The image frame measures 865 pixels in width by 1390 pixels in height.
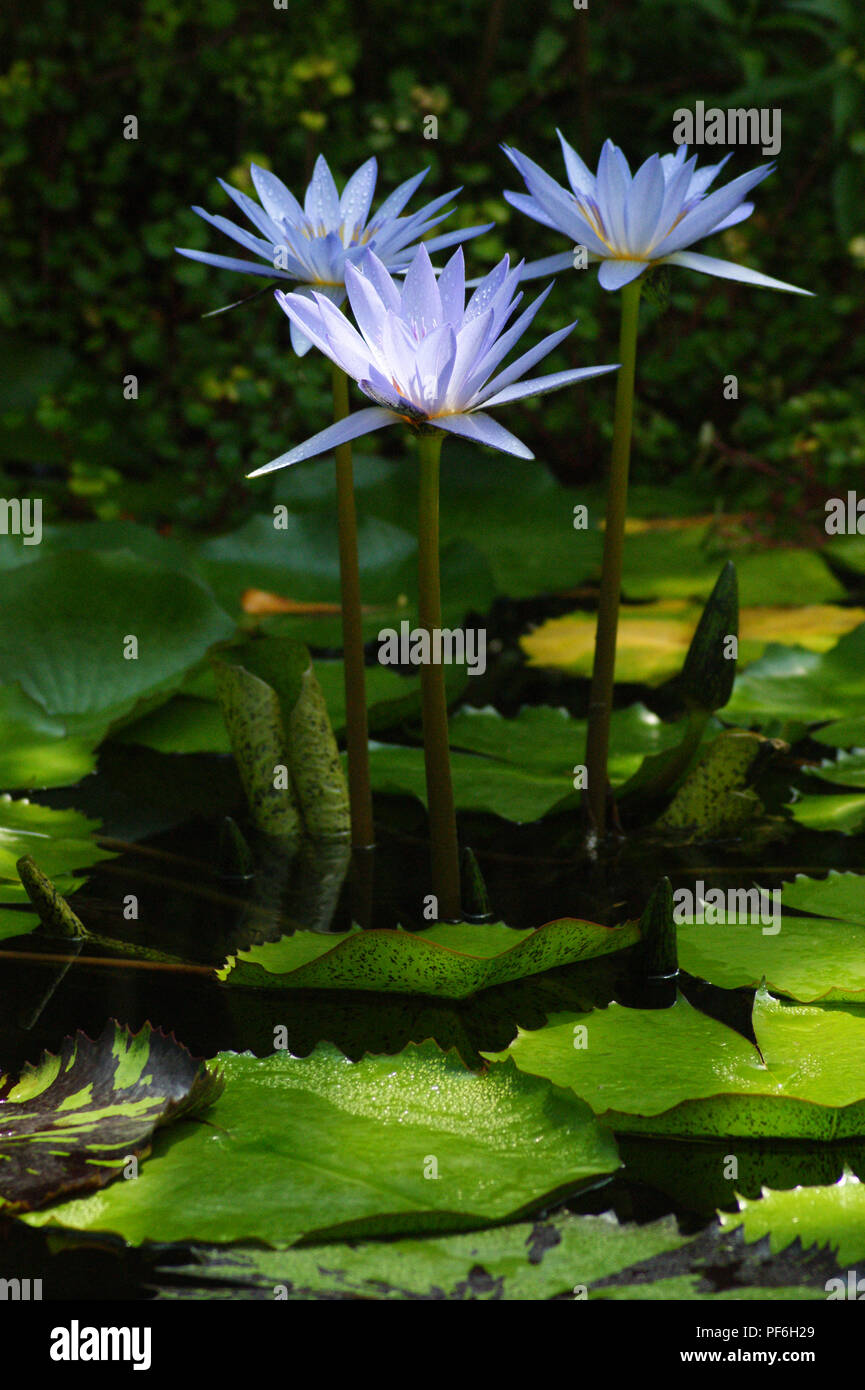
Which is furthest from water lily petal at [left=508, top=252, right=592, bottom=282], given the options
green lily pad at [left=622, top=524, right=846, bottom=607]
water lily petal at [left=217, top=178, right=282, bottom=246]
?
green lily pad at [left=622, top=524, right=846, bottom=607]

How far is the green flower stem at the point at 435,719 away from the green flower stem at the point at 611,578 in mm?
193

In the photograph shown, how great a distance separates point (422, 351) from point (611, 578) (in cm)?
36

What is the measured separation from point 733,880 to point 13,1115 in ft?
2.13

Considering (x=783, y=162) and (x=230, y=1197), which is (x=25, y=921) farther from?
(x=783, y=162)

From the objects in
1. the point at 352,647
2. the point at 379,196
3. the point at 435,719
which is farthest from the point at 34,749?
the point at 379,196

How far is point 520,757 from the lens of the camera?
135 cm

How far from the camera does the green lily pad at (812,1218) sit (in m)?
0.67

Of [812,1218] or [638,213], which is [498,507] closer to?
[638,213]

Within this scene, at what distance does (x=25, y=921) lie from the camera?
1.01 metres

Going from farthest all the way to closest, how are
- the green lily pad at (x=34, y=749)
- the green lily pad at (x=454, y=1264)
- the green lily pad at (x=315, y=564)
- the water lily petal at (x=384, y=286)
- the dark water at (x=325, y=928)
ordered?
the green lily pad at (x=315, y=564)
the green lily pad at (x=34, y=749)
the water lily petal at (x=384, y=286)
the dark water at (x=325, y=928)
the green lily pad at (x=454, y=1264)

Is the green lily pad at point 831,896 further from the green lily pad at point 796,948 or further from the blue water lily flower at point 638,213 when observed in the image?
the blue water lily flower at point 638,213

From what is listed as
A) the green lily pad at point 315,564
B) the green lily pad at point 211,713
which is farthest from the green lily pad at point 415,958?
the green lily pad at point 315,564

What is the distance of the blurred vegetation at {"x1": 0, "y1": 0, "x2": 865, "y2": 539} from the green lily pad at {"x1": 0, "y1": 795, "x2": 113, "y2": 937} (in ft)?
3.95
